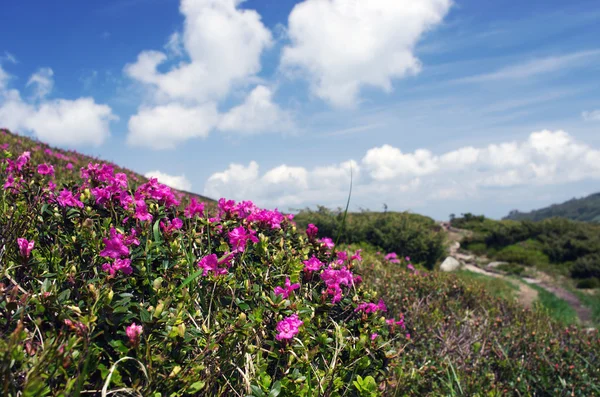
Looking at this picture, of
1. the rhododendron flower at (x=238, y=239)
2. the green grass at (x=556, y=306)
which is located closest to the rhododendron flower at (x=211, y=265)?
the rhododendron flower at (x=238, y=239)

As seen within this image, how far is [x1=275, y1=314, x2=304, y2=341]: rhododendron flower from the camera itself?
72.5 inches

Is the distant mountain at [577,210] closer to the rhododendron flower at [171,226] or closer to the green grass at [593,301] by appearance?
the green grass at [593,301]

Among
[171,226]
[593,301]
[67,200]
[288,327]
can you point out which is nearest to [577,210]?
[593,301]

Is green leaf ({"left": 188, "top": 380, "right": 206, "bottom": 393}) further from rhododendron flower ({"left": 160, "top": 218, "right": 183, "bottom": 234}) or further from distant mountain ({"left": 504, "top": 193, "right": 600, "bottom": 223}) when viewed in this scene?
distant mountain ({"left": 504, "top": 193, "right": 600, "bottom": 223})

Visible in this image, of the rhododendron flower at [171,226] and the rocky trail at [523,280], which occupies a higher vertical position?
the rhododendron flower at [171,226]

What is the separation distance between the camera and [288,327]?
1.87m

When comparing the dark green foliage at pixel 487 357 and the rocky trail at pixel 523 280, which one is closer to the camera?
the dark green foliage at pixel 487 357

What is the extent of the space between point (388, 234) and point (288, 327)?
12.1m

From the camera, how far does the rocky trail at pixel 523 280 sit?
1193cm

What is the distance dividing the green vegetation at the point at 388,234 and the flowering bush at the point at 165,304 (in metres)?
10.5

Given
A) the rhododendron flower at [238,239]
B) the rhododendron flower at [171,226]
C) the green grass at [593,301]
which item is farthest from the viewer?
the green grass at [593,301]

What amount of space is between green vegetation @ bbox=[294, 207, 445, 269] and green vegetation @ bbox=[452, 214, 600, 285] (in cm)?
680

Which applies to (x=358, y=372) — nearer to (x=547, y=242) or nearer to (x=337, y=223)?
(x=337, y=223)

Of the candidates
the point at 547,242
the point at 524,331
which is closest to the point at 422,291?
the point at 524,331
